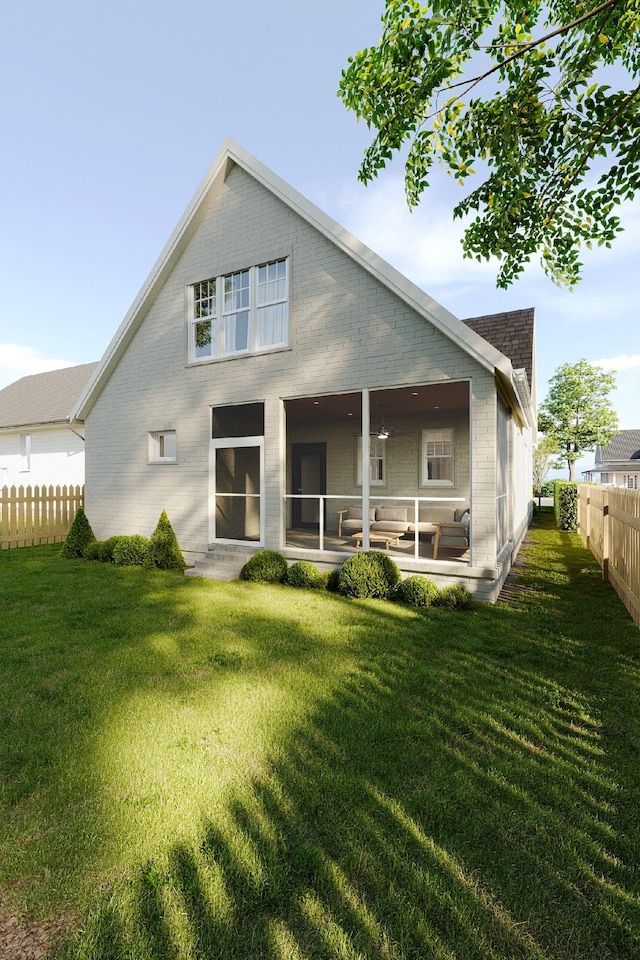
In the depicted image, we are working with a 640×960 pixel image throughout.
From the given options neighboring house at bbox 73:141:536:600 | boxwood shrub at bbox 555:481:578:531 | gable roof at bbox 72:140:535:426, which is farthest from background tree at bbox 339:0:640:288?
boxwood shrub at bbox 555:481:578:531

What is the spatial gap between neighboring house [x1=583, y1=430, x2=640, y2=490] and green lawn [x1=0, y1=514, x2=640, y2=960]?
153 ft

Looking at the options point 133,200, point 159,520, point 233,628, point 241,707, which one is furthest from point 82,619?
point 133,200

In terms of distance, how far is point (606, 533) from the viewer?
946 centimetres

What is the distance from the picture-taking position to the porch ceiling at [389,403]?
10.1 m

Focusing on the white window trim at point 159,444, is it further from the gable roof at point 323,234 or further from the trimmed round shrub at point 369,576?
the trimmed round shrub at point 369,576

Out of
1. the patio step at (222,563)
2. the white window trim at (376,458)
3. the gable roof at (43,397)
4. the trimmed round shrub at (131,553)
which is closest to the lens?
the patio step at (222,563)

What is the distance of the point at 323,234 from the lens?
895 centimetres

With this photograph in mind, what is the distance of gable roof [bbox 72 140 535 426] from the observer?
7496 mm

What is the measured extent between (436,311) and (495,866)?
732 cm

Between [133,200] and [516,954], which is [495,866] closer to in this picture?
[516,954]

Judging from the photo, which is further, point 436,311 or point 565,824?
point 436,311

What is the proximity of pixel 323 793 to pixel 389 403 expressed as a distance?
997cm

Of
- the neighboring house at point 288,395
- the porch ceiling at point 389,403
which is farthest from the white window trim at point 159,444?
the porch ceiling at point 389,403

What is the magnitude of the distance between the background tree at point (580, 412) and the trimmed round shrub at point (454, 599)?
41.0 metres
